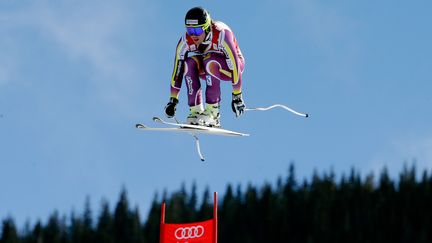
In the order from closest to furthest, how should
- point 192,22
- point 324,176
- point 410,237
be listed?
1. point 192,22
2. point 410,237
3. point 324,176

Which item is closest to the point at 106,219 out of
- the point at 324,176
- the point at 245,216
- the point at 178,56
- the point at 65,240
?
the point at 65,240

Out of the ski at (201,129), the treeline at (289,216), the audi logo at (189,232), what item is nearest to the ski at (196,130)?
the ski at (201,129)

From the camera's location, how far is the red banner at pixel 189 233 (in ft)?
91.9

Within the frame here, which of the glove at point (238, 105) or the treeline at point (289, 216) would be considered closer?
the glove at point (238, 105)

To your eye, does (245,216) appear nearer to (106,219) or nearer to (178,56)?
(106,219)

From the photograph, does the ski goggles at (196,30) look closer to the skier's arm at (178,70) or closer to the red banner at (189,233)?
the skier's arm at (178,70)

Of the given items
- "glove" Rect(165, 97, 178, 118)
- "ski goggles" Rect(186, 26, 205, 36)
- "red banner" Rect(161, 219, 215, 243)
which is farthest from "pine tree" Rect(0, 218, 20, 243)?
"ski goggles" Rect(186, 26, 205, 36)

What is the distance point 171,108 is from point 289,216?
8011 cm

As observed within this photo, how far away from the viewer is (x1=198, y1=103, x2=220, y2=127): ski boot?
989 inches

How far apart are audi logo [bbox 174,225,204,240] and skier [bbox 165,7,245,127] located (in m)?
3.60

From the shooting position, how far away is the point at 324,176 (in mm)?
111062

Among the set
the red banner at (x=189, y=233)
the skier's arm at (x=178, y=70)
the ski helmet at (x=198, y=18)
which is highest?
the ski helmet at (x=198, y=18)

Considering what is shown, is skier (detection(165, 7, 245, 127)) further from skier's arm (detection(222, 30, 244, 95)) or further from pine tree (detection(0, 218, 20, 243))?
Answer: pine tree (detection(0, 218, 20, 243))

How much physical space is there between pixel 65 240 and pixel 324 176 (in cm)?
2324
